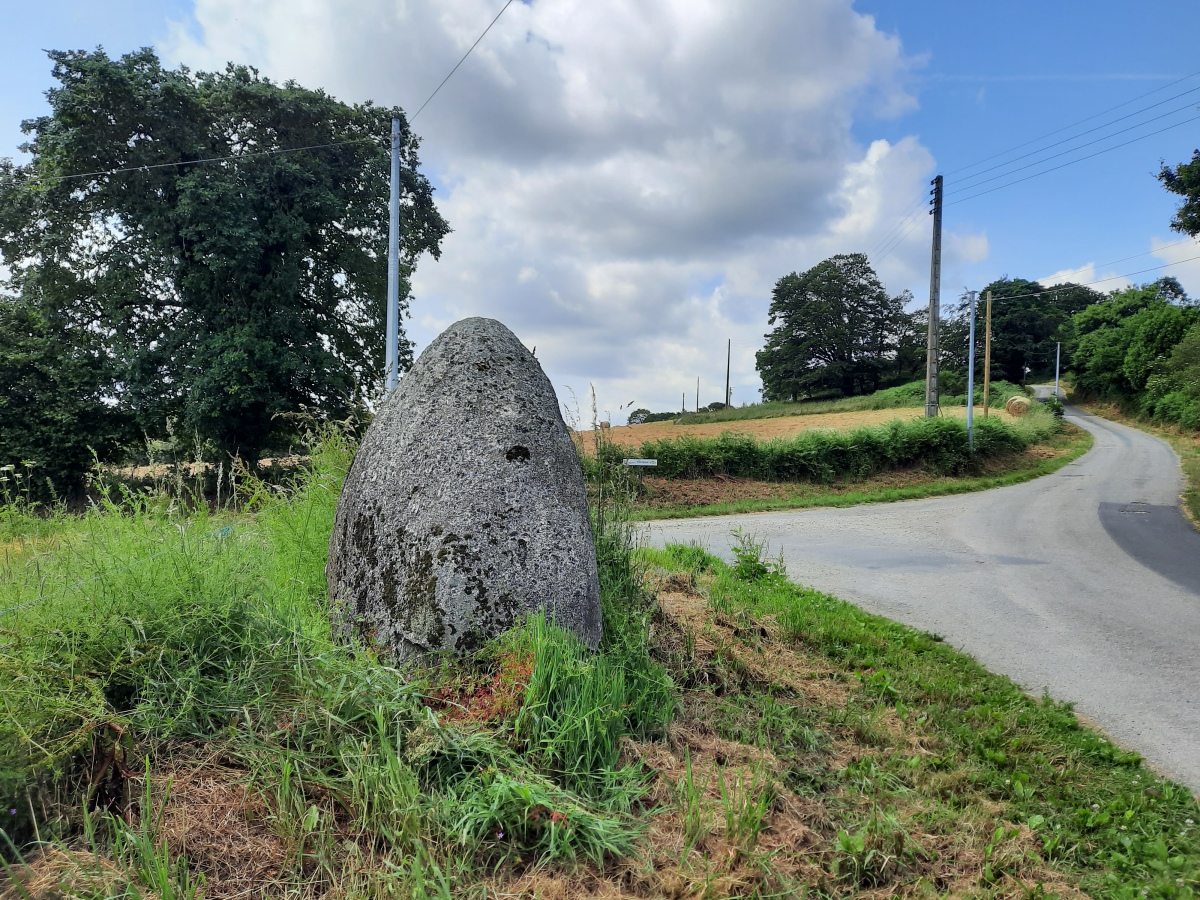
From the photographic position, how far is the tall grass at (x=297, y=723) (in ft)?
7.75

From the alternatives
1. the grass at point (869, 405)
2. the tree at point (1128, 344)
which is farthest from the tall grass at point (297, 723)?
the tree at point (1128, 344)

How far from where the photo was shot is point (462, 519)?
355cm

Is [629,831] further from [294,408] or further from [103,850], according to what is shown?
[294,408]

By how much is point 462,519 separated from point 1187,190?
77.8 ft

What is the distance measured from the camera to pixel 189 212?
17.3 m

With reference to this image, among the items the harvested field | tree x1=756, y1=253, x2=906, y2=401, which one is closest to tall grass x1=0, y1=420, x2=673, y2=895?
the harvested field

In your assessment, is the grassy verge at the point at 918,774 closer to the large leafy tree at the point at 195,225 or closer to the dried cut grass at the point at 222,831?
the dried cut grass at the point at 222,831

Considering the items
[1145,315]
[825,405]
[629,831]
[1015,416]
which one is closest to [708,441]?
[629,831]

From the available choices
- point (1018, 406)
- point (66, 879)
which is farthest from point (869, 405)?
point (66, 879)

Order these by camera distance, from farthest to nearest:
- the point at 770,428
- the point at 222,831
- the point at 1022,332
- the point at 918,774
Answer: the point at 1022,332
the point at 770,428
the point at 918,774
the point at 222,831

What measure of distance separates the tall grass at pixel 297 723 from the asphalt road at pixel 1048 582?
128 inches

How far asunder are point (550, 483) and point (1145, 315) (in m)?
62.7

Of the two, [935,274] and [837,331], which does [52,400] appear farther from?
[837,331]

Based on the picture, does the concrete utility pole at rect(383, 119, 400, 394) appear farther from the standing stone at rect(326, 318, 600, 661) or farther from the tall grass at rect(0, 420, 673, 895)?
the tall grass at rect(0, 420, 673, 895)
